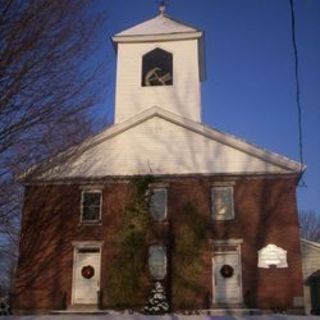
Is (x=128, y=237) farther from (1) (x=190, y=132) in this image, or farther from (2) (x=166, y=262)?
(1) (x=190, y=132)

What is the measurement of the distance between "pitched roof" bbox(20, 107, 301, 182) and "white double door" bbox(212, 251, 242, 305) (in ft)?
11.2

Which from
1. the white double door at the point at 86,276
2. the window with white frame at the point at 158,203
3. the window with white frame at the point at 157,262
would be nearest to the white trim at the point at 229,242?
the window with white frame at the point at 157,262

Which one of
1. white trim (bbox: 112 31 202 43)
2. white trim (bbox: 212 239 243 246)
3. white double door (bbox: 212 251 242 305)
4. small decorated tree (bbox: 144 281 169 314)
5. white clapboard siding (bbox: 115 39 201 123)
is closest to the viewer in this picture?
small decorated tree (bbox: 144 281 169 314)

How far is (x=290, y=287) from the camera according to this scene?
21.8m

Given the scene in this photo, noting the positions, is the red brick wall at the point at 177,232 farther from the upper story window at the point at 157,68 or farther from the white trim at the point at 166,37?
the white trim at the point at 166,37

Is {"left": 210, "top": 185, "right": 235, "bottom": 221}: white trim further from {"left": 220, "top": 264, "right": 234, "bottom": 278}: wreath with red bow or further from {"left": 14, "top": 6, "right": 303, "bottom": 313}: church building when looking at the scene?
{"left": 220, "top": 264, "right": 234, "bottom": 278}: wreath with red bow

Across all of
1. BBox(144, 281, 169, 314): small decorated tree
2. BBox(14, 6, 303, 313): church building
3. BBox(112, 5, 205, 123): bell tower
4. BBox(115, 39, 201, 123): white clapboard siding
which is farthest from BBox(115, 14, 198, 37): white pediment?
BBox(144, 281, 169, 314): small decorated tree

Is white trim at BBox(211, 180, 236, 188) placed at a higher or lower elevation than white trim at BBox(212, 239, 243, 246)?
higher

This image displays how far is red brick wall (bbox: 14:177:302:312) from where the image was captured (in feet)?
71.9

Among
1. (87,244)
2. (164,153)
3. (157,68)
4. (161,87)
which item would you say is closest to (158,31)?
(157,68)

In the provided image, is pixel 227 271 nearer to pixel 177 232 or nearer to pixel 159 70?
pixel 177 232

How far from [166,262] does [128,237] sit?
1756 millimetres

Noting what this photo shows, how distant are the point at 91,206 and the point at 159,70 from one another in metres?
8.09

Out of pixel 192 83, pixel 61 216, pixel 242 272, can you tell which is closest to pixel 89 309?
pixel 61 216
